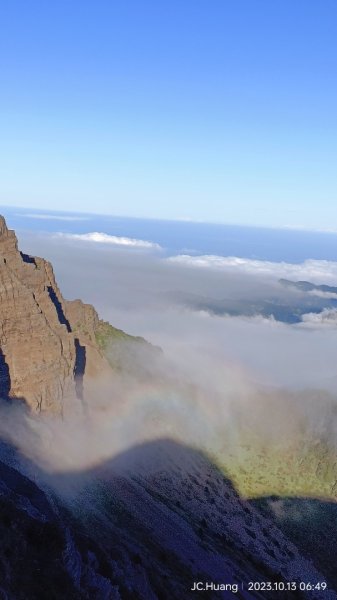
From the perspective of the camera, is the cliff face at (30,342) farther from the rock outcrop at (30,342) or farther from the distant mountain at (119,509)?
the distant mountain at (119,509)

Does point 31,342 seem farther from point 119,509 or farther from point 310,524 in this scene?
point 310,524

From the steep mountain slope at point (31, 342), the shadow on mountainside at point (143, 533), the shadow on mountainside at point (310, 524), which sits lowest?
the shadow on mountainside at point (310, 524)

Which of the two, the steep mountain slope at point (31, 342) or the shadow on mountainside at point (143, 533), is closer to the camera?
the shadow on mountainside at point (143, 533)

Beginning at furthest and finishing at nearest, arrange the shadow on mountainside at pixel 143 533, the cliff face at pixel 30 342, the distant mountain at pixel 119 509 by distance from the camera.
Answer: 1. the cliff face at pixel 30 342
2. the distant mountain at pixel 119 509
3. the shadow on mountainside at pixel 143 533

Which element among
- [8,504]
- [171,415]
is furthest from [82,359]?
[8,504]

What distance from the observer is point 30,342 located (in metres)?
91.5

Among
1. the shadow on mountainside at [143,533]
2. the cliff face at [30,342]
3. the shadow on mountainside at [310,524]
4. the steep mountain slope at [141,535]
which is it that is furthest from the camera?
the cliff face at [30,342]

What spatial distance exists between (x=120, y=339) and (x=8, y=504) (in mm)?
99641

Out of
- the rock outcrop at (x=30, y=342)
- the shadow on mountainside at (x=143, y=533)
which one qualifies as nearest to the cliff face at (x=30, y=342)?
the rock outcrop at (x=30, y=342)

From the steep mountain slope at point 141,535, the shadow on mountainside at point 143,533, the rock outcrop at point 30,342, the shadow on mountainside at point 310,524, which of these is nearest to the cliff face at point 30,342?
the rock outcrop at point 30,342

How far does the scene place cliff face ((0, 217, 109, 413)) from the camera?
88750 millimetres

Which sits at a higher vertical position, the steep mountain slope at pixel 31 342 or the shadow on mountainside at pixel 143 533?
the steep mountain slope at pixel 31 342

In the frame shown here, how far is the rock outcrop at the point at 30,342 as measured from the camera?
3494 inches

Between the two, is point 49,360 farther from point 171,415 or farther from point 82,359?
point 171,415
